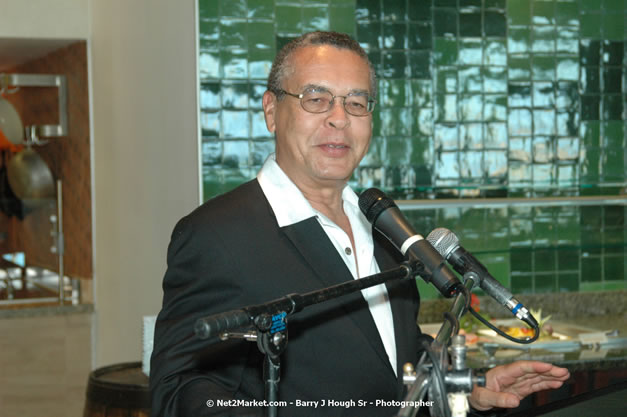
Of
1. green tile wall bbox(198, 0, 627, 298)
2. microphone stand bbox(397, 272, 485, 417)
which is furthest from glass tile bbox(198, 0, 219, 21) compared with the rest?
microphone stand bbox(397, 272, 485, 417)

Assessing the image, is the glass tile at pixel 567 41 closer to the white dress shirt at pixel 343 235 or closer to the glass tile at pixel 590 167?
the glass tile at pixel 590 167

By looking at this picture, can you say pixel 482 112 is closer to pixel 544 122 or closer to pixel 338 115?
pixel 544 122

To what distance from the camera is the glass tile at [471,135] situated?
3736 mm

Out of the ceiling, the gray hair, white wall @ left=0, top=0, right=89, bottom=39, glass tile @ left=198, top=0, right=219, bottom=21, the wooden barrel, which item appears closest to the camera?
the gray hair

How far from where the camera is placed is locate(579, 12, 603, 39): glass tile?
3887mm

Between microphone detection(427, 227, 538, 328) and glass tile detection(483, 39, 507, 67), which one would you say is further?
glass tile detection(483, 39, 507, 67)

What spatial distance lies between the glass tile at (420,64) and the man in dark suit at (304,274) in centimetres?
199

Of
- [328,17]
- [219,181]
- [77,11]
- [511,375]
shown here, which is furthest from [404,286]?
[77,11]

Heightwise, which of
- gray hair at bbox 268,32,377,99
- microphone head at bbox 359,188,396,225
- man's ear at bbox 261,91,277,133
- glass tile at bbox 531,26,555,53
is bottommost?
microphone head at bbox 359,188,396,225

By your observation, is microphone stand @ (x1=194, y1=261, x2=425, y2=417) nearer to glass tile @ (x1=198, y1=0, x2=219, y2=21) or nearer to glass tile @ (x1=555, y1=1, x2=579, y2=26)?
glass tile @ (x1=198, y1=0, x2=219, y2=21)

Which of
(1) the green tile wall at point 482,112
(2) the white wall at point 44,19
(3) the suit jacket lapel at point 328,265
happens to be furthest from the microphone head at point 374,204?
(2) the white wall at point 44,19

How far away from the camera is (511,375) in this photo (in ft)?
5.18

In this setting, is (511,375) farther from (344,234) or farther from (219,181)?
(219,181)

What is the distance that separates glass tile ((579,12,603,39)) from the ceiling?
282cm
